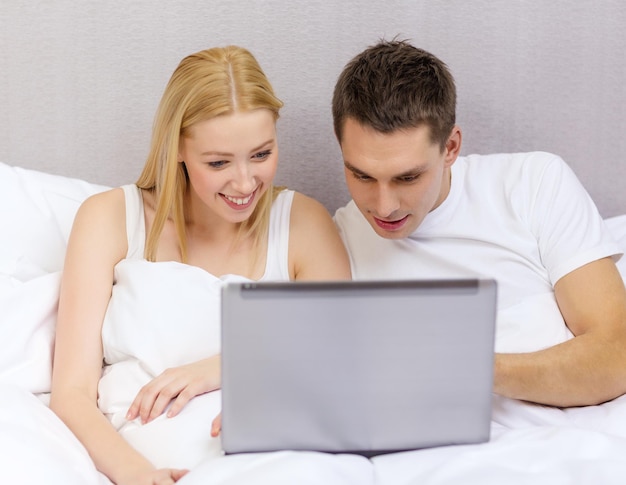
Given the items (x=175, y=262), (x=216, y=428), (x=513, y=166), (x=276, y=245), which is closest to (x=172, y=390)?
(x=216, y=428)

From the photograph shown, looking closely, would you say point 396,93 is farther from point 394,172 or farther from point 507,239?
point 507,239

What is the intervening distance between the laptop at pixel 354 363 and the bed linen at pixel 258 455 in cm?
4

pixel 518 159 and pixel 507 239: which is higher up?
pixel 518 159

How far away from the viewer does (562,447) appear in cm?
113

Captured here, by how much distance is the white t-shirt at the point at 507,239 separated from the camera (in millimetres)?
1635

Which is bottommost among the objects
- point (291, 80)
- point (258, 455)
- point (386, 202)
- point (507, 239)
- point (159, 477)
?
point (159, 477)

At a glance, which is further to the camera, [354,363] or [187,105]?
[187,105]

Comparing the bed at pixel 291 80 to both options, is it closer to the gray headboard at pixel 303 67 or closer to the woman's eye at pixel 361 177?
the gray headboard at pixel 303 67

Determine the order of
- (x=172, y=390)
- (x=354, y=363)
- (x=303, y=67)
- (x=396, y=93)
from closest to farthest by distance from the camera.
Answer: (x=354, y=363) → (x=172, y=390) → (x=396, y=93) → (x=303, y=67)

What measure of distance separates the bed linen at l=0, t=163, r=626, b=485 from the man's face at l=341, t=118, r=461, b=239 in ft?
1.27

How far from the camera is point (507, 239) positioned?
1.70 metres

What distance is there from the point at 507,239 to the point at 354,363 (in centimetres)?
74

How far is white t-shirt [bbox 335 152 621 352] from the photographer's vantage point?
1.63m

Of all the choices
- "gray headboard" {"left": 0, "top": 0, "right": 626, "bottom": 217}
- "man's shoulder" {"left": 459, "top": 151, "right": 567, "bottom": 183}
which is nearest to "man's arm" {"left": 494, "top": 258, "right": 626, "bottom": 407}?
"man's shoulder" {"left": 459, "top": 151, "right": 567, "bottom": 183}
